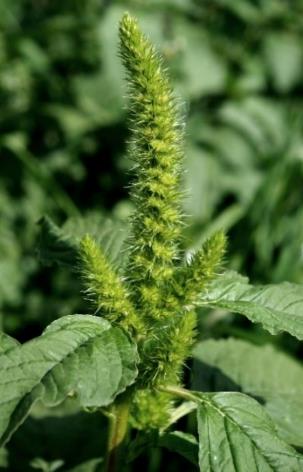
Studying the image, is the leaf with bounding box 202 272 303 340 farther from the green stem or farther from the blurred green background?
the blurred green background

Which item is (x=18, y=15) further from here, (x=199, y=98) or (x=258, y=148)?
(x=258, y=148)

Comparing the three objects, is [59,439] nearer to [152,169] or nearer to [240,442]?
[240,442]

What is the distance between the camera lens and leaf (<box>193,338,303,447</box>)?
2066mm

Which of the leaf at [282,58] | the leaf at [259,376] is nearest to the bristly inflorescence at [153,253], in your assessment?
the leaf at [259,376]

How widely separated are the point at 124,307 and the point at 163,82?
0.40 meters

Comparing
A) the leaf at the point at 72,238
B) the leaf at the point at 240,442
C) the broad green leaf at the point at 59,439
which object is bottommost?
the broad green leaf at the point at 59,439

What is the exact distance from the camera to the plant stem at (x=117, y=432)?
163cm

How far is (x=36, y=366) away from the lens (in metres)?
1.39

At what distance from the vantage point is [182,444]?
168 cm

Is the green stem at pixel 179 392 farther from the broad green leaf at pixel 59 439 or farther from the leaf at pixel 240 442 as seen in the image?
the broad green leaf at pixel 59 439

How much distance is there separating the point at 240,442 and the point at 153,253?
1.19 ft

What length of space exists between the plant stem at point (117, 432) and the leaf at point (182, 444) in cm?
8

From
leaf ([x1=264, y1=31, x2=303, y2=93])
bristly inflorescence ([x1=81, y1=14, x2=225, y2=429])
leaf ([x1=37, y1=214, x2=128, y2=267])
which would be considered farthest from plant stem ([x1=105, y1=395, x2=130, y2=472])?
leaf ([x1=264, y1=31, x2=303, y2=93])

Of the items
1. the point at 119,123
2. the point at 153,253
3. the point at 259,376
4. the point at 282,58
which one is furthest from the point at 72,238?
the point at 282,58
